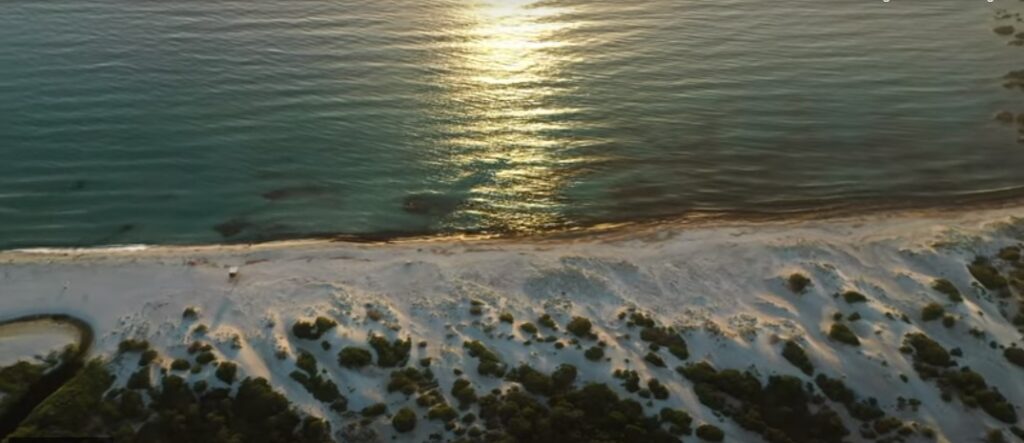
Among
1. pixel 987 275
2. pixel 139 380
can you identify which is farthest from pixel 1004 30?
pixel 139 380

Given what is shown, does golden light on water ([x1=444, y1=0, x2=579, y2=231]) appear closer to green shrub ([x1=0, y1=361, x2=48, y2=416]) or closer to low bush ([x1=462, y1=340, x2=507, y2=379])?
low bush ([x1=462, y1=340, x2=507, y2=379])

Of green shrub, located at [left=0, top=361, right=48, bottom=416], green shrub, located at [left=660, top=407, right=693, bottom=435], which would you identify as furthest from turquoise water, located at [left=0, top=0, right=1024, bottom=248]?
green shrub, located at [left=660, top=407, right=693, bottom=435]

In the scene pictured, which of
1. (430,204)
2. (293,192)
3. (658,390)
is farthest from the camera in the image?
(293,192)

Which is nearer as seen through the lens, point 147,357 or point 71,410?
point 71,410

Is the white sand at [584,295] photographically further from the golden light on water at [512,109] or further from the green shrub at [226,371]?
the golden light on water at [512,109]

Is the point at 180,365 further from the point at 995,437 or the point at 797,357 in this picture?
the point at 995,437

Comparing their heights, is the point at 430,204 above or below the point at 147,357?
above

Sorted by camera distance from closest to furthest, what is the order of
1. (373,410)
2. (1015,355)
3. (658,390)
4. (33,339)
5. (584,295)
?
(373,410) < (658,390) < (1015,355) < (33,339) < (584,295)

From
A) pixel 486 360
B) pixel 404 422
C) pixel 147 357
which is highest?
pixel 147 357
